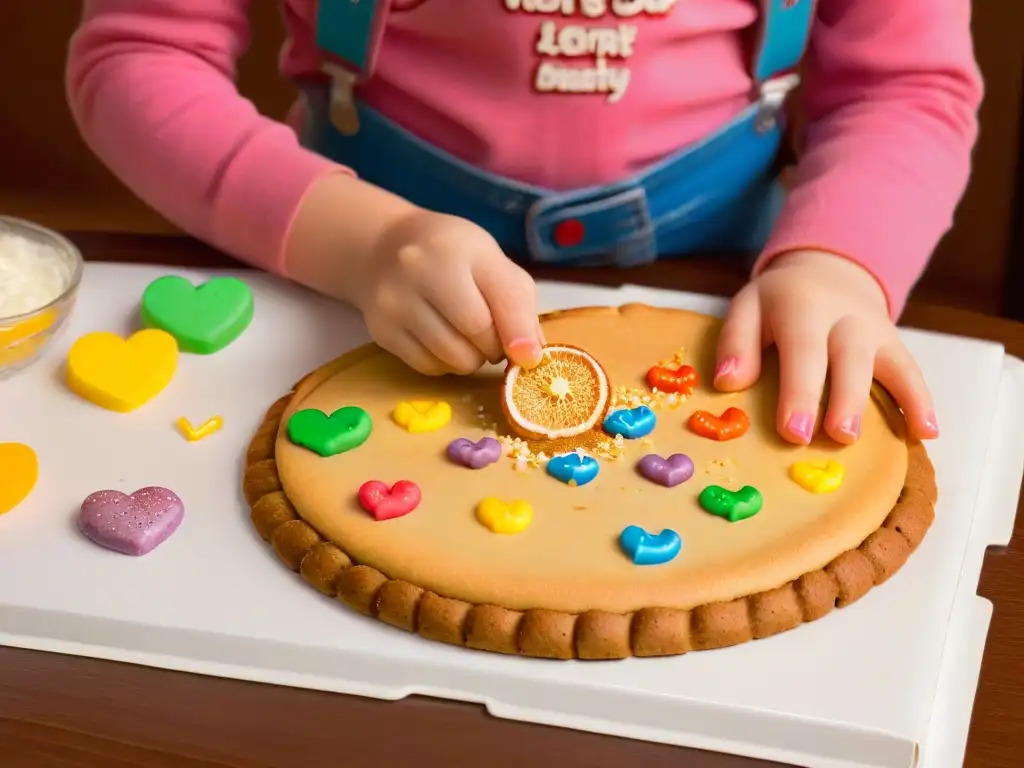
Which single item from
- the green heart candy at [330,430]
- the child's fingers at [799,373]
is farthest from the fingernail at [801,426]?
the green heart candy at [330,430]

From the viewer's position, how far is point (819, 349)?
586 mm

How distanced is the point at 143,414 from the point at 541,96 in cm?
35

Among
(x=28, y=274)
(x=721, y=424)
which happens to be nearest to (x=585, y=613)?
(x=721, y=424)

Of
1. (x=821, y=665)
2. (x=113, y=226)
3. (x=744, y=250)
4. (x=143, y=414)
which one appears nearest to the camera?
(x=821, y=665)

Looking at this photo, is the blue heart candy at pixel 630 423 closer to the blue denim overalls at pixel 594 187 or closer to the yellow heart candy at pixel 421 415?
the yellow heart candy at pixel 421 415

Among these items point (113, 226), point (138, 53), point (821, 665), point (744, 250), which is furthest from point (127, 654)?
point (113, 226)

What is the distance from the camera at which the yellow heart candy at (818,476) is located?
51cm

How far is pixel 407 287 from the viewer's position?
596mm

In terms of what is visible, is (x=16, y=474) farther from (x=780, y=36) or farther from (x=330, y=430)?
(x=780, y=36)

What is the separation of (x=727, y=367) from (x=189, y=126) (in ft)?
1.28

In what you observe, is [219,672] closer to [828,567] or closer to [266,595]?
[266,595]

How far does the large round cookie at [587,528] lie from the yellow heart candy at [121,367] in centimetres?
7

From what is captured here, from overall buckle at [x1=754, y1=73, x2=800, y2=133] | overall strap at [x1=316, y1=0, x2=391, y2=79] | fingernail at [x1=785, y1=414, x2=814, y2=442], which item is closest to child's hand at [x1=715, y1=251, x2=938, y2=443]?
fingernail at [x1=785, y1=414, x2=814, y2=442]

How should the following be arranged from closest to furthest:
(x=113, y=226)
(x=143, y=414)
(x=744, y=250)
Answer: (x=143, y=414), (x=744, y=250), (x=113, y=226)
